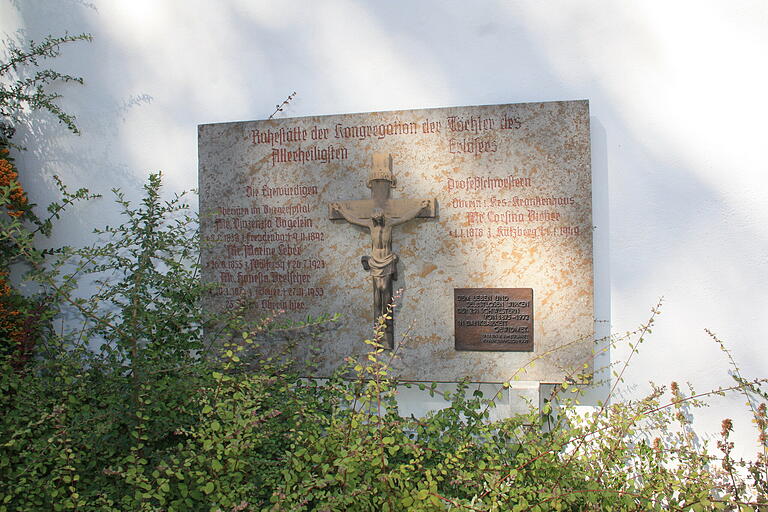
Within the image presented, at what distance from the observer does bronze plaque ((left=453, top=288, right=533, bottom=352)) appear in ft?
9.82

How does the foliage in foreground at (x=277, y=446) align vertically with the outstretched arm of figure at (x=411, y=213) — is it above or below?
below

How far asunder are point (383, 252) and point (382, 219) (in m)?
0.18

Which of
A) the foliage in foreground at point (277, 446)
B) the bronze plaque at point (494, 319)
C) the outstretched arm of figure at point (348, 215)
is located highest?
the outstretched arm of figure at point (348, 215)

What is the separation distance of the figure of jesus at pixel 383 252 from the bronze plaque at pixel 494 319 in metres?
0.36

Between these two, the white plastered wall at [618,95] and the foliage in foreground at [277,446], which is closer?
the foliage in foreground at [277,446]

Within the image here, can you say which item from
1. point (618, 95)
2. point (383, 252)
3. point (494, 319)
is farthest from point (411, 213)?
point (618, 95)

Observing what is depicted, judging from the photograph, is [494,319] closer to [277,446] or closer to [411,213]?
[411,213]

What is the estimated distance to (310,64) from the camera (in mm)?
3371

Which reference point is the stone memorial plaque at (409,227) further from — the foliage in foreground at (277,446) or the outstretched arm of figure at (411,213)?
the foliage in foreground at (277,446)

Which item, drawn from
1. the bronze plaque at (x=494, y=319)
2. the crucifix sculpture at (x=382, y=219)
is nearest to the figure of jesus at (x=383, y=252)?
the crucifix sculpture at (x=382, y=219)

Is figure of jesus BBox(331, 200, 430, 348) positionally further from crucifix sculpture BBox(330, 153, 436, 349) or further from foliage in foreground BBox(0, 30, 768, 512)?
foliage in foreground BBox(0, 30, 768, 512)

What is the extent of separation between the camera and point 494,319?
119 inches

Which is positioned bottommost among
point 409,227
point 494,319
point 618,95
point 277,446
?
point 277,446

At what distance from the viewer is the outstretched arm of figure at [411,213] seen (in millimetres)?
3062
